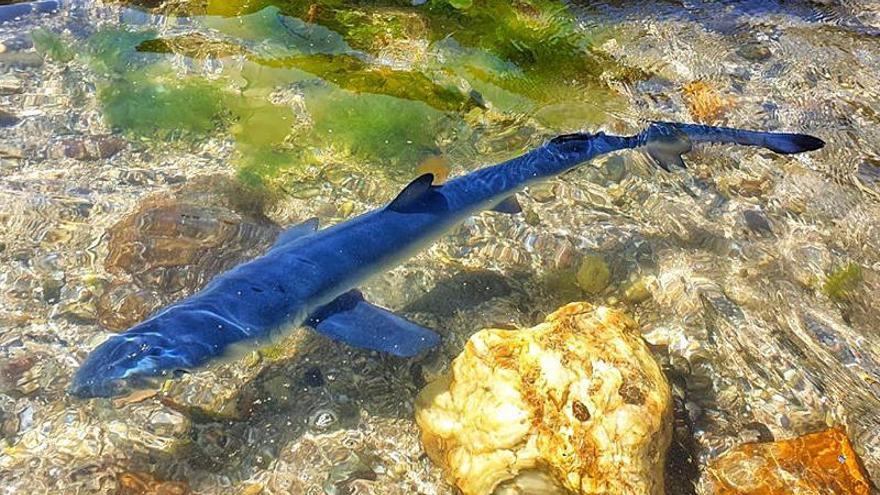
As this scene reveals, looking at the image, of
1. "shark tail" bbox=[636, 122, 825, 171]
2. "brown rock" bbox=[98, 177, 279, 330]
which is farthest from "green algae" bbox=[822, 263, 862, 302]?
"brown rock" bbox=[98, 177, 279, 330]

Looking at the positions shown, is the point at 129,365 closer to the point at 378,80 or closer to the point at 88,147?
the point at 88,147

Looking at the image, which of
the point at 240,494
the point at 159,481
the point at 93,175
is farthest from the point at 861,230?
the point at 93,175

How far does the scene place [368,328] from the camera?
3.84 metres

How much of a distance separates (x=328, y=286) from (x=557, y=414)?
1.45 meters

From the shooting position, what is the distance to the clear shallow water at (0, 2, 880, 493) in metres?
3.80

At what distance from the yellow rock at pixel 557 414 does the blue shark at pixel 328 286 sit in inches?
20.5

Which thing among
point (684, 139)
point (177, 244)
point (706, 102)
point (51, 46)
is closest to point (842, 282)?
Result: point (684, 139)

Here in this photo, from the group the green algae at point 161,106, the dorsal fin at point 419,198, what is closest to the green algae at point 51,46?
the green algae at point 161,106

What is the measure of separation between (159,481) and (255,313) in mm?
1011

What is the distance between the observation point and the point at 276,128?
5.71 meters

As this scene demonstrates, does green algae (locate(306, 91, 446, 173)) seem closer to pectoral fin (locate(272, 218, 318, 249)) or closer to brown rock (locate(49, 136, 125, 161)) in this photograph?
pectoral fin (locate(272, 218, 318, 249))

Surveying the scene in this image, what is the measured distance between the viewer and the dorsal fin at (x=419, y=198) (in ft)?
13.0

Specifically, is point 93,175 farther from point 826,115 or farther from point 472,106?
point 826,115

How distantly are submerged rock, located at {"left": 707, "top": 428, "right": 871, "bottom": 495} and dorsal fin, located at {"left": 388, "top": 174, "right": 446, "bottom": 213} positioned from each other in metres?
2.17
